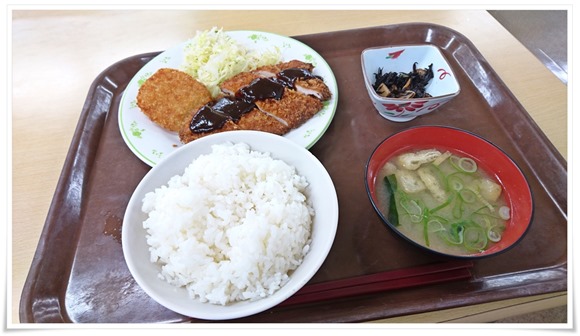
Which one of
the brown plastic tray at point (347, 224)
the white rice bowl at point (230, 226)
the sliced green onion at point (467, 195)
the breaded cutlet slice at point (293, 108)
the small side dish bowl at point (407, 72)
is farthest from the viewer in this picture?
the breaded cutlet slice at point (293, 108)

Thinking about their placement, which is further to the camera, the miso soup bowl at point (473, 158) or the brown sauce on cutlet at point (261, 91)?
the brown sauce on cutlet at point (261, 91)

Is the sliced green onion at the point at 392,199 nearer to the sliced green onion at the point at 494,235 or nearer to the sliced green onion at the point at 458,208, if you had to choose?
the sliced green onion at the point at 458,208

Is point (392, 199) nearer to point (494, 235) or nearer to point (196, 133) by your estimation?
point (494, 235)

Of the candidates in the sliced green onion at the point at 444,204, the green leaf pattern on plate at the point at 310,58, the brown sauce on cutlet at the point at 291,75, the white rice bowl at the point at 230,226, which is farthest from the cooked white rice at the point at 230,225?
the green leaf pattern on plate at the point at 310,58

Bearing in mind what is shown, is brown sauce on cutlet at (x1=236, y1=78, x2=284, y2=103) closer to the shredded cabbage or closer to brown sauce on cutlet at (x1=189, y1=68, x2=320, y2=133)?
brown sauce on cutlet at (x1=189, y1=68, x2=320, y2=133)

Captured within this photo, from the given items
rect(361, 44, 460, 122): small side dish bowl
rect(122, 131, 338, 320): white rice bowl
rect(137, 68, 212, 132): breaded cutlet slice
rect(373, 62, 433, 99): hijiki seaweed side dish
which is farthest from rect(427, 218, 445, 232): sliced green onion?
rect(137, 68, 212, 132): breaded cutlet slice

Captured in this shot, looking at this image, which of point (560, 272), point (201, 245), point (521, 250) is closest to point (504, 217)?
point (521, 250)

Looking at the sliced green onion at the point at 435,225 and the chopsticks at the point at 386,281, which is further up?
the sliced green onion at the point at 435,225
